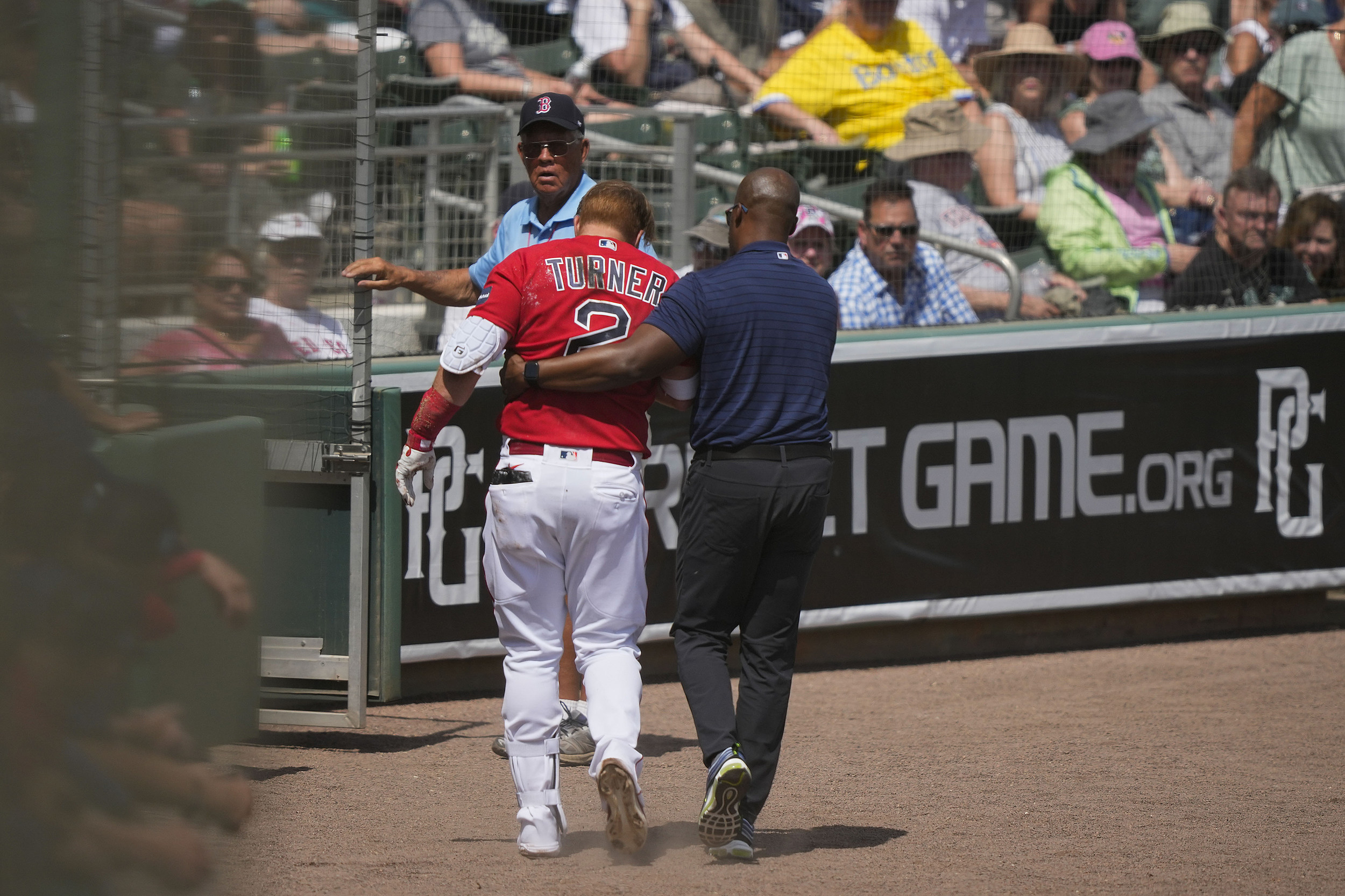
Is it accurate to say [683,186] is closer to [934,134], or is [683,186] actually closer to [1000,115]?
[934,134]

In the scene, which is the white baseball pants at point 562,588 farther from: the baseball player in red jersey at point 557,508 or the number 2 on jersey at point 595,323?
the number 2 on jersey at point 595,323

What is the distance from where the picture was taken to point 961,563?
7.07 metres

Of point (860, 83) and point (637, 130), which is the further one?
point (860, 83)

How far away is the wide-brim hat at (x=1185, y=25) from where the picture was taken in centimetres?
998

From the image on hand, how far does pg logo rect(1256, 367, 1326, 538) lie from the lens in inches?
301

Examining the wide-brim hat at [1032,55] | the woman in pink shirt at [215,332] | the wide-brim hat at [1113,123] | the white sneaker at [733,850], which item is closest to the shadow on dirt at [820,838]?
the white sneaker at [733,850]

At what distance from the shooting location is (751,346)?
4.10 m

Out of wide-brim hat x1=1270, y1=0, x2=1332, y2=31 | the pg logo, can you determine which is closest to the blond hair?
the pg logo

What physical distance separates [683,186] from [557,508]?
12.2ft

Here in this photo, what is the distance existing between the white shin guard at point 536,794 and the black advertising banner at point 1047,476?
2.18 meters

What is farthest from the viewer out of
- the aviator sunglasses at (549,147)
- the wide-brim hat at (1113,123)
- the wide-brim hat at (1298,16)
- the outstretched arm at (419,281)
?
the wide-brim hat at (1298,16)

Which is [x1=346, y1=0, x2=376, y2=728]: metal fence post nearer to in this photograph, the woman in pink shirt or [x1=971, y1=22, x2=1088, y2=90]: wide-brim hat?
the woman in pink shirt

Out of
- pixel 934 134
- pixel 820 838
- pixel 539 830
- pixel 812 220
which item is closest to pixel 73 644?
pixel 539 830

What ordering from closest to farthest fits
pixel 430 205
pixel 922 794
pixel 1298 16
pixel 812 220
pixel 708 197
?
pixel 922 794
pixel 430 205
pixel 812 220
pixel 708 197
pixel 1298 16
